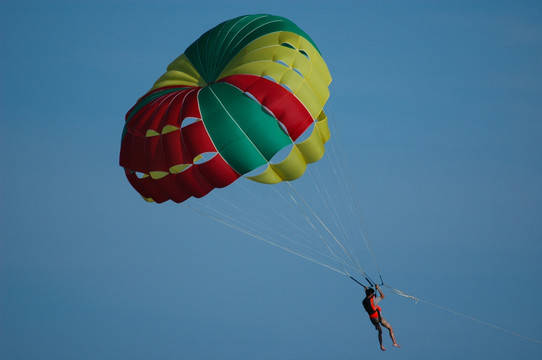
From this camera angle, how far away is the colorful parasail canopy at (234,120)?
23906 millimetres

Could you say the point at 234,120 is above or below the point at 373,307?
above

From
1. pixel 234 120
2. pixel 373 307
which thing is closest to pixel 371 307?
pixel 373 307

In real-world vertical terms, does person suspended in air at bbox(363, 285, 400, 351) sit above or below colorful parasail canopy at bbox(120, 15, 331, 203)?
below

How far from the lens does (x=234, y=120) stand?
2392 centimetres

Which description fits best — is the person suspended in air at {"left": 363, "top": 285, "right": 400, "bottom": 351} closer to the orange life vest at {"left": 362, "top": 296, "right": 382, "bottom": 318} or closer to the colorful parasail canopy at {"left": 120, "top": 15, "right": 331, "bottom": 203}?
the orange life vest at {"left": 362, "top": 296, "right": 382, "bottom": 318}

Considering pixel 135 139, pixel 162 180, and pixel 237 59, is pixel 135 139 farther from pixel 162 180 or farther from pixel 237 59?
pixel 237 59

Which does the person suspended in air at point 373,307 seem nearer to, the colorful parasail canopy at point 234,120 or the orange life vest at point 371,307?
the orange life vest at point 371,307

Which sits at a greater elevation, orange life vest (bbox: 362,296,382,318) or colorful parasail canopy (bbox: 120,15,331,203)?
colorful parasail canopy (bbox: 120,15,331,203)

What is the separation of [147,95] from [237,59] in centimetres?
243

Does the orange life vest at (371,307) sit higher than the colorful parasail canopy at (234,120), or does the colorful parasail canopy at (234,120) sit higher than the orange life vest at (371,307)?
the colorful parasail canopy at (234,120)

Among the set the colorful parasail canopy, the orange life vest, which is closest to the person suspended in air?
the orange life vest

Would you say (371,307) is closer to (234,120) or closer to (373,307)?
(373,307)

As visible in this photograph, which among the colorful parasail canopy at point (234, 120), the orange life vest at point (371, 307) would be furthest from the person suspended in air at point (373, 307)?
the colorful parasail canopy at point (234, 120)

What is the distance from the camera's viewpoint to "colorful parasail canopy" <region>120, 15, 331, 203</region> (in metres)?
23.9
